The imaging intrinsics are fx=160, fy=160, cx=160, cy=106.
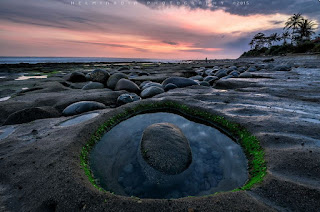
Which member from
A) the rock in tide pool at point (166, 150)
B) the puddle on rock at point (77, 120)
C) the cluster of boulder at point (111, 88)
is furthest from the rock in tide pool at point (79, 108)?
the rock in tide pool at point (166, 150)

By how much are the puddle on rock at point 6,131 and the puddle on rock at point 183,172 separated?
207 cm

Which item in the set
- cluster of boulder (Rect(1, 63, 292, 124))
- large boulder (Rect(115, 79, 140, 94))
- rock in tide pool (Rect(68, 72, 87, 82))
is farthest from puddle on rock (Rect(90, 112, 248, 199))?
rock in tide pool (Rect(68, 72, 87, 82))

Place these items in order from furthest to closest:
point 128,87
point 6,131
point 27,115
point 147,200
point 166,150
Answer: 1. point 128,87
2. point 27,115
3. point 6,131
4. point 166,150
5. point 147,200

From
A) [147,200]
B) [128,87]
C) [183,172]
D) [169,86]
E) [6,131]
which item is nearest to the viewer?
[147,200]

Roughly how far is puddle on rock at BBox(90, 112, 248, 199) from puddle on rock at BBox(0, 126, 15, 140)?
6.80 feet

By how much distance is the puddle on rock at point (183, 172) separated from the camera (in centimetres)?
200

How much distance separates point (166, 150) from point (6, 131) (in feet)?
11.9

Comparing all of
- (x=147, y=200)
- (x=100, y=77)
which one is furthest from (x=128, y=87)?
(x=147, y=200)

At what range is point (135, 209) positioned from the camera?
1.54m

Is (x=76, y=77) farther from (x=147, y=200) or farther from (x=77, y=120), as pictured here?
(x=147, y=200)

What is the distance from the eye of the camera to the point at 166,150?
7.99ft

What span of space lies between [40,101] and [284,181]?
23.0 ft

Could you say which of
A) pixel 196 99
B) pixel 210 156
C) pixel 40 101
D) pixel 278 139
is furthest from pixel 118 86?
pixel 278 139

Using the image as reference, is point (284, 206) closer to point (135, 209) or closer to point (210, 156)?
point (210, 156)
